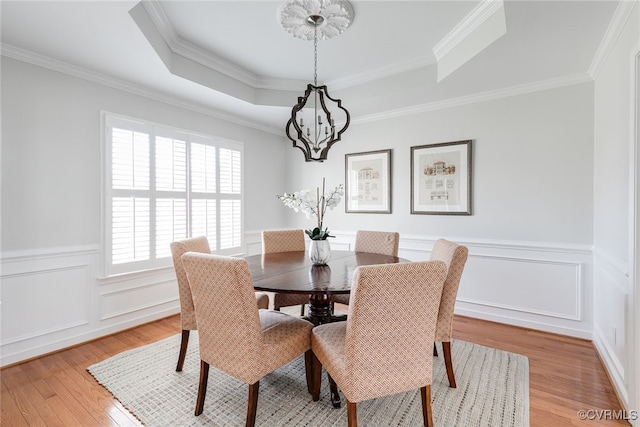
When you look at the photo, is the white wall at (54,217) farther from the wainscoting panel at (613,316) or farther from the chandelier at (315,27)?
the wainscoting panel at (613,316)

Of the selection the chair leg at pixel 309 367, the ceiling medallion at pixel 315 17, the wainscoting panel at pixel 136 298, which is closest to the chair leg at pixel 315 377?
the chair leg at pixel 309 367

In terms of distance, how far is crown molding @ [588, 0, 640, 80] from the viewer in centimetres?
187

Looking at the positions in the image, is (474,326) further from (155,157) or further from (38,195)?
(38,195)

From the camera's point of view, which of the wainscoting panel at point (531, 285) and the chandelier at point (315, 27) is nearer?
the chandelier at point (315, 27)

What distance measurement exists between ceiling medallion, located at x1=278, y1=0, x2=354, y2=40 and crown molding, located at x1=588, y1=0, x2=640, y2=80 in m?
1.70

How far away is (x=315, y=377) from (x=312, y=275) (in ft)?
2.07

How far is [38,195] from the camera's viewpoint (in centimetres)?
256

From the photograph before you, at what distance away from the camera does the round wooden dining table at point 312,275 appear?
70.4 inches

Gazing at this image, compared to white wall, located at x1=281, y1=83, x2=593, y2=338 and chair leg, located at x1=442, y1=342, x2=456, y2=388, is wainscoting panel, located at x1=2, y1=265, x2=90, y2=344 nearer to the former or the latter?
chair leg, located at x1=442, y1=342, x2=456, y2=388

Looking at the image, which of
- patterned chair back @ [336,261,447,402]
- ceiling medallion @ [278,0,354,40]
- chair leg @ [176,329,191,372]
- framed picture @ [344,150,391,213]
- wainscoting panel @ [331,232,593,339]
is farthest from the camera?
framed picture @ [344,150,391,213]

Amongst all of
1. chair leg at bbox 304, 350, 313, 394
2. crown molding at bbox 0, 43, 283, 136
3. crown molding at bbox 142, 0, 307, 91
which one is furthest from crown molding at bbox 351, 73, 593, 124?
chair leg at bbox 304, 350, 313, 394

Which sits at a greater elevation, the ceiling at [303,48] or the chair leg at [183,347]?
the ceiling at [303,48]

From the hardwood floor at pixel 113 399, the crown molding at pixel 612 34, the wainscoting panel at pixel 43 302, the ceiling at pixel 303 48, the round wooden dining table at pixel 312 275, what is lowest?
the hardwood floor at pixel 113 399

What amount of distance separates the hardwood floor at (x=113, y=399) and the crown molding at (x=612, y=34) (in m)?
2.40
